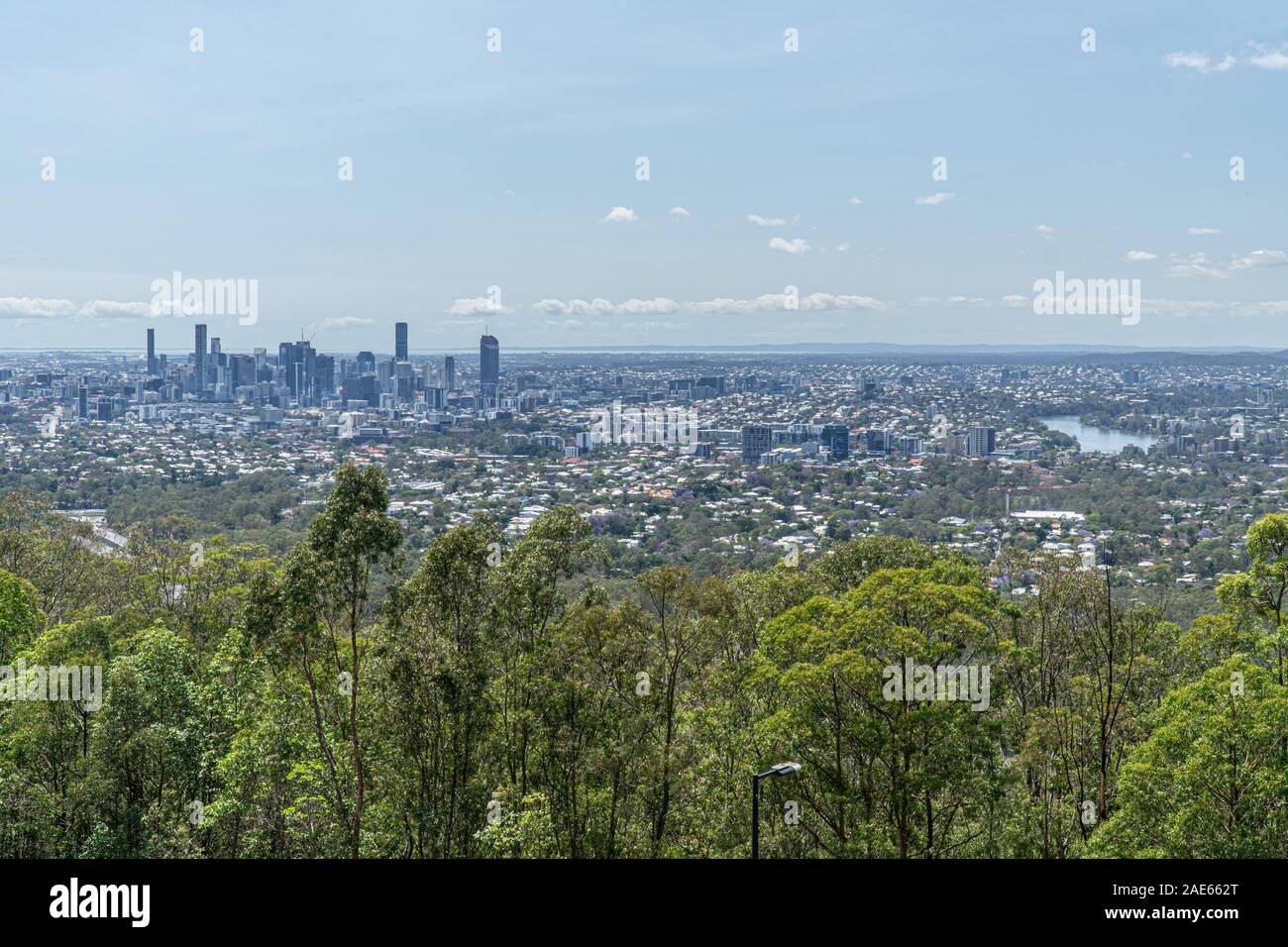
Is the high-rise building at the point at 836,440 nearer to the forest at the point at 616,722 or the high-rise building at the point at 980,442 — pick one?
the high-rise building at the point at 980,442

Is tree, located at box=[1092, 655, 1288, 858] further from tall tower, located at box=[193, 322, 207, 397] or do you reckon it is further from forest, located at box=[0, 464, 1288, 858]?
tall tower, located at box=[193, 322, 207, 397]

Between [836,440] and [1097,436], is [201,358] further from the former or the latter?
[1097,436]

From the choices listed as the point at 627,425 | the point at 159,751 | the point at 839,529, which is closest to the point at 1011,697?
the point at 159,751

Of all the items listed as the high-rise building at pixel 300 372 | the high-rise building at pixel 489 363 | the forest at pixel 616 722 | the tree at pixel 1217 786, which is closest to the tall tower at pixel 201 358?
the high-rise building at pixel 300 372
